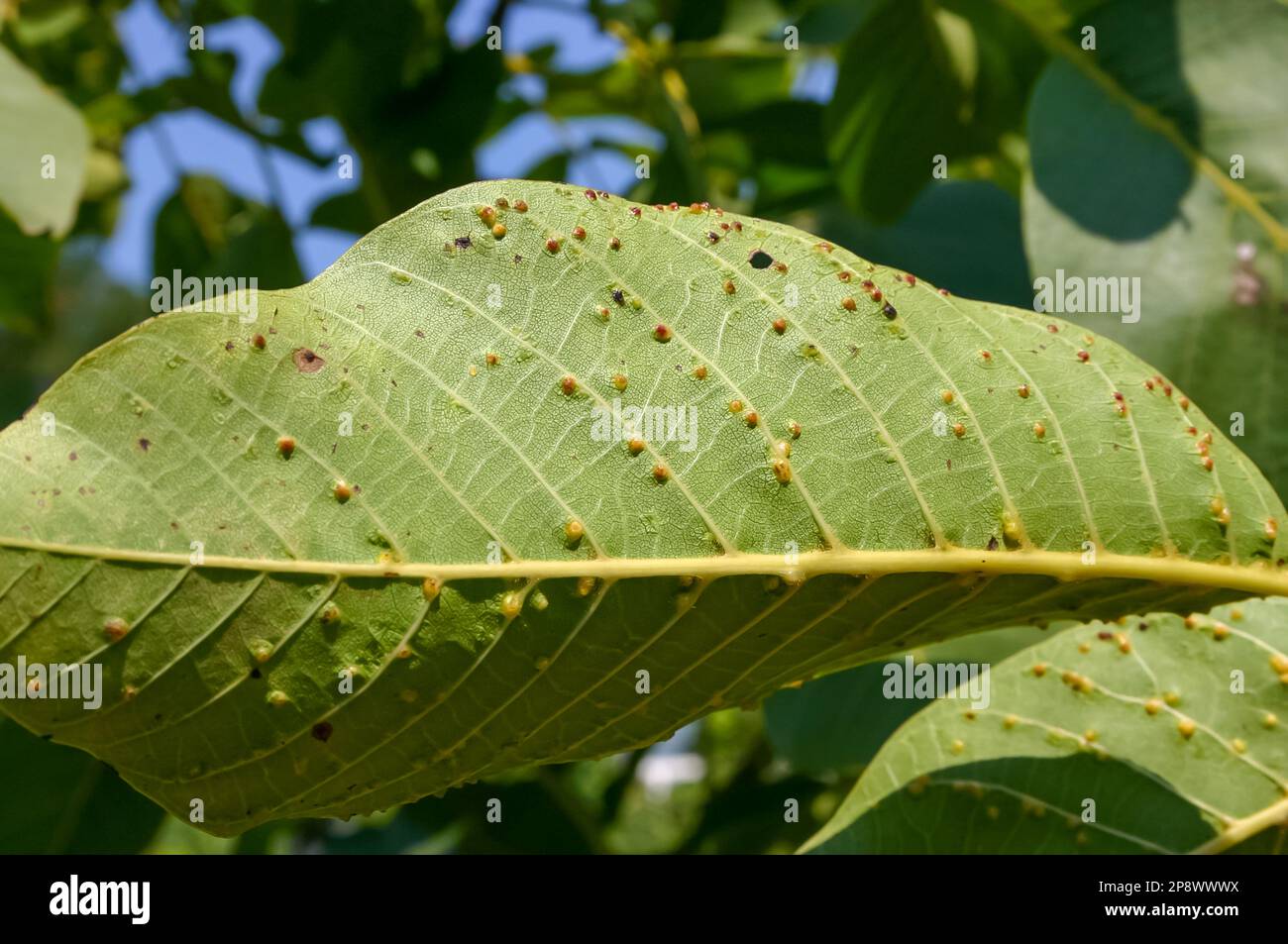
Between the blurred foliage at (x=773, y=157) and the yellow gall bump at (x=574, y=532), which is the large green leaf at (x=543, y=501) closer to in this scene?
the yellow gall bump at (x=574, y=532)

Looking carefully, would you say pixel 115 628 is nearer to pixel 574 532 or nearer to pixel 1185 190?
pixel 574 532

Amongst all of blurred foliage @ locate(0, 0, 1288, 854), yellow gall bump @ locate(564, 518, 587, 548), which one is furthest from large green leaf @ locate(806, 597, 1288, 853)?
yellow gall bump @ locate(564, 518, 587, 548)

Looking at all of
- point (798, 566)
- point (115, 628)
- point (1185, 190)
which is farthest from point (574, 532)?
point (1185, 190)

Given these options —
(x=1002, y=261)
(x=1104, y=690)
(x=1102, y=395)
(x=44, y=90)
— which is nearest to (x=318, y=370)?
(x=1102, y=395)

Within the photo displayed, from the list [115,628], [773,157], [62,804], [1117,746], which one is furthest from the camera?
[773,157]

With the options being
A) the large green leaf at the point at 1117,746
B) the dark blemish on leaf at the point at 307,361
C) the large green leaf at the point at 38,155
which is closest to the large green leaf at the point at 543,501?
the dark blemish on leaf at the point at 307,361

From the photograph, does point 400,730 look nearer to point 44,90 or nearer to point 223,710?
point 223,710
